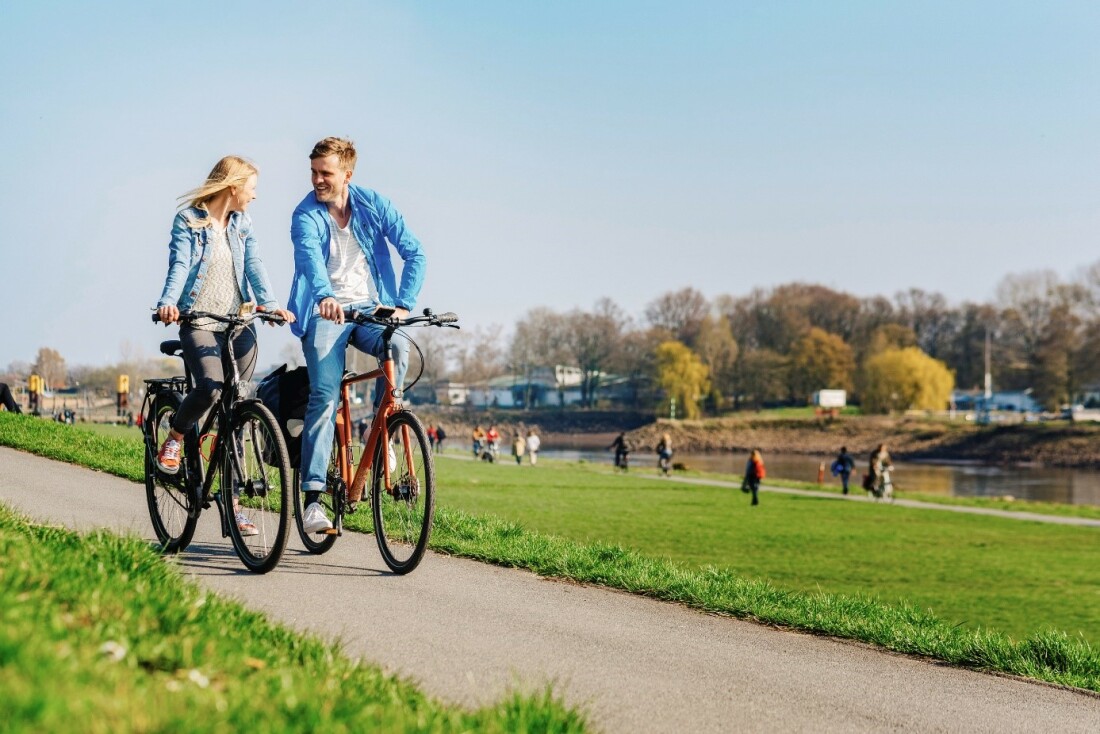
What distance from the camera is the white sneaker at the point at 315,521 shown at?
5914mm

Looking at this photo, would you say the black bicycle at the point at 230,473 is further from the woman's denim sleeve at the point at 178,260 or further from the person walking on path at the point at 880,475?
the person walking on path at the point at 880,475

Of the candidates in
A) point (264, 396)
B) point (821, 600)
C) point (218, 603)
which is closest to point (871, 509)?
point (821, 600)

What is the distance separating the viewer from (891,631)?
18.6 feet

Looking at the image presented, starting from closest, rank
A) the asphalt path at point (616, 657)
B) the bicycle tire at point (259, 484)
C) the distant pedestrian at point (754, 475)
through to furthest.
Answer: the asphalt path at point (616, 657), the bicycle tire at point (259, 484), the distant pedestrian at point (754, 475)

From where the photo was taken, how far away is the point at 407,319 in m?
5.69

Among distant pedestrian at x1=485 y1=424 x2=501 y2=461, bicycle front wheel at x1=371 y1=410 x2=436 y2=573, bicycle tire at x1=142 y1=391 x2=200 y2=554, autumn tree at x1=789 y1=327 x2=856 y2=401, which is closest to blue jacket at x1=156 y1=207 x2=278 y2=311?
bicycle tire at x1=142 y1=391 x2=200 y2=554

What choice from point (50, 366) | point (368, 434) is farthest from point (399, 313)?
point (50, 366)

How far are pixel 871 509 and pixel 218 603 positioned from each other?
89.5 ft

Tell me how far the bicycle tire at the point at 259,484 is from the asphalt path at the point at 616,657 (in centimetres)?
15

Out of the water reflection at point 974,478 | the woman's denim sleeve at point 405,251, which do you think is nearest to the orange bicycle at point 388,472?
the woman's denim sleeve at point 405,251

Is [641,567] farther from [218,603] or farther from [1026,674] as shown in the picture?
[218,603]

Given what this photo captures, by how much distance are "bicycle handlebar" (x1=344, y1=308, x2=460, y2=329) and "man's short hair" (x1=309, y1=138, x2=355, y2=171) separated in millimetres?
883

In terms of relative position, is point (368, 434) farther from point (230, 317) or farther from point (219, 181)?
point (219, 181)

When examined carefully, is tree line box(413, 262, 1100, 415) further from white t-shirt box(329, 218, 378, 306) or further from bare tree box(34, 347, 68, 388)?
white t-shirt box(329, 218, 378, 306)
